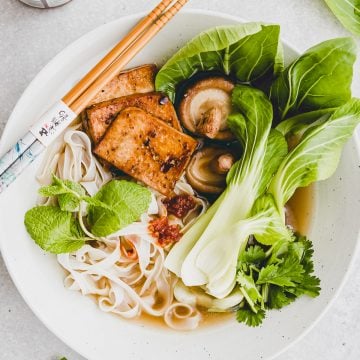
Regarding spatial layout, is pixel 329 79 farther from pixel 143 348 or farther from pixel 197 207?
pixel 143 348

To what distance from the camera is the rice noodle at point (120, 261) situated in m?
2.84

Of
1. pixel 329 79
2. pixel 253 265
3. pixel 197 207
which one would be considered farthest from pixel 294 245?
pixel 329 79

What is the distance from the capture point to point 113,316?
2.90 m

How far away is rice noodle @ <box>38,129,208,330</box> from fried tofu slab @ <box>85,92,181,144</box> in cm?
12

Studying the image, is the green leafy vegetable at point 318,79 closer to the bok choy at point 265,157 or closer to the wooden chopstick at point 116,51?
the bok choy at point 265,157

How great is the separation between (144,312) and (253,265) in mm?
681

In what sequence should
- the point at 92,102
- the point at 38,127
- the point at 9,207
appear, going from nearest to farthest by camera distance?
1. the point at 38,127
2. the point at 9,207
3. the point at 92,102

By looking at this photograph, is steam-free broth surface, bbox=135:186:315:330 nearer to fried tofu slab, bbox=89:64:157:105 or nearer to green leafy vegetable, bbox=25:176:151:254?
green leafy vegetable, bbox=25:176:151:254

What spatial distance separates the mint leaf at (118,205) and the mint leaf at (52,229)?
0.44ft

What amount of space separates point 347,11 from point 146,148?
52.2 inches

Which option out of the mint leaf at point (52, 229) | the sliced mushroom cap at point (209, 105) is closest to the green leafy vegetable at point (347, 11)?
the sliced mushroom cap at point (209, 105)

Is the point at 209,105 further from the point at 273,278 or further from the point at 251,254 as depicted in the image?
the point at 273,278

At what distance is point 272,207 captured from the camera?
265 centimetres

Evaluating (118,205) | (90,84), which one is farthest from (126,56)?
(118,205)
